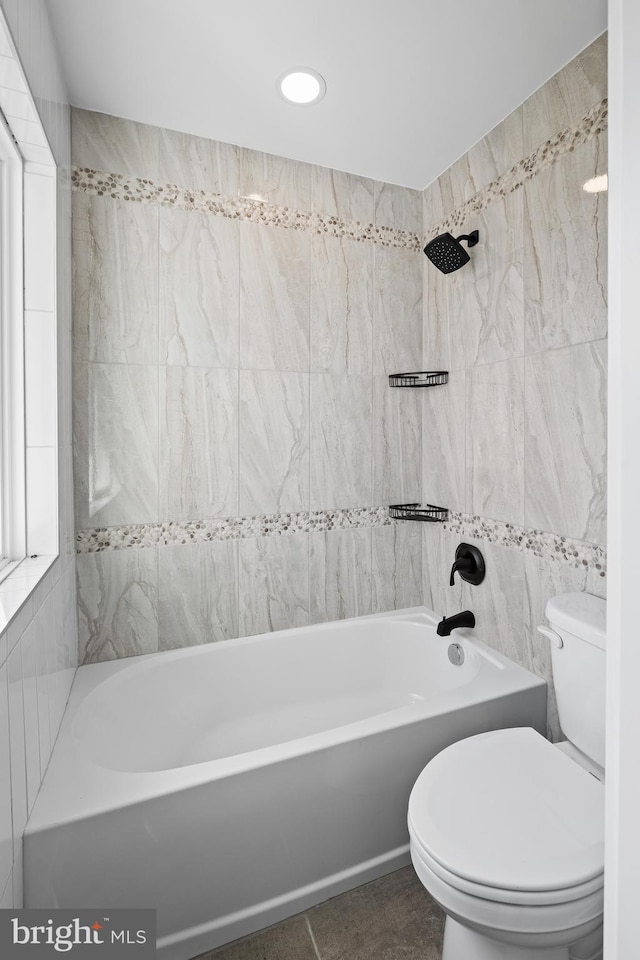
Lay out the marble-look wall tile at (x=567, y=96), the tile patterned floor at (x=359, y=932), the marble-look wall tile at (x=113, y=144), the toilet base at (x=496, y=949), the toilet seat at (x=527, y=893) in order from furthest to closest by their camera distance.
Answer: the marble-look wall tile at (x=113, y=144) < the marble-look wall tile at (x=567, y=96) < the tile patterned floor at (x=359, y=932) < the toilet base at (x=496, y=949) < the toilet seat at (x=527, y=893)

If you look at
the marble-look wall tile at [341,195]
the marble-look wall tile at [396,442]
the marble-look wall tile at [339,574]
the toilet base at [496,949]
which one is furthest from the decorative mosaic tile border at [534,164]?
the toilet base at [496,949]

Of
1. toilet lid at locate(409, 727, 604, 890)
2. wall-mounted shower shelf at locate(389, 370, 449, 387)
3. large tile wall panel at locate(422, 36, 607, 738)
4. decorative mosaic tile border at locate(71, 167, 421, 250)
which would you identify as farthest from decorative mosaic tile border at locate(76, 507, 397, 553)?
decorative mosaic tile border at locate(71, 167, 421, 250)

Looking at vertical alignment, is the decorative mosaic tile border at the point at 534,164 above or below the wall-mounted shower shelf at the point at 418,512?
above

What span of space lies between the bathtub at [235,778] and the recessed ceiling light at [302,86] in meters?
2.04

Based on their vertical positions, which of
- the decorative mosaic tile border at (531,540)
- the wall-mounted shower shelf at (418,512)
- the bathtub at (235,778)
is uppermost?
the wall-mounted shower shelf at (418,512)

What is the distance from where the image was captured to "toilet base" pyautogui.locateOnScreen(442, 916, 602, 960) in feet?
3.61

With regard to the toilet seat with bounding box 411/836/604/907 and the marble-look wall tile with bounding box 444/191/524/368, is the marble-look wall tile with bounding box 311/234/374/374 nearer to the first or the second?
the marble-look wall tile with bounding box 444/191/524/368

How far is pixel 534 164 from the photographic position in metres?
1.72

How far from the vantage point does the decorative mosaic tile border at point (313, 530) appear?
5.36 ft

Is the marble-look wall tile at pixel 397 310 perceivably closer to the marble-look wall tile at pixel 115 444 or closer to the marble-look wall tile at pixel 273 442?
the marble-look wall tile at pixel 273 442

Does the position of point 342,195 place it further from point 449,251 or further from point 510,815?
Result: point 510,815

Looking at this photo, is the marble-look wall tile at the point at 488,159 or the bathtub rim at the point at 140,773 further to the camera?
the marble-look wall tile at the point at 488,159

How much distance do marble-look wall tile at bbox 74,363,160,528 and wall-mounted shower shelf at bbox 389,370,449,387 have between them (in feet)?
3.48

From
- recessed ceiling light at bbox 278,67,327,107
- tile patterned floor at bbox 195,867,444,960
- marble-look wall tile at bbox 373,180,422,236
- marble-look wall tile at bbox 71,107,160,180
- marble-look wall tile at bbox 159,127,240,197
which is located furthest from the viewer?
marble-look wall tile at bbox 373,180,422,236
